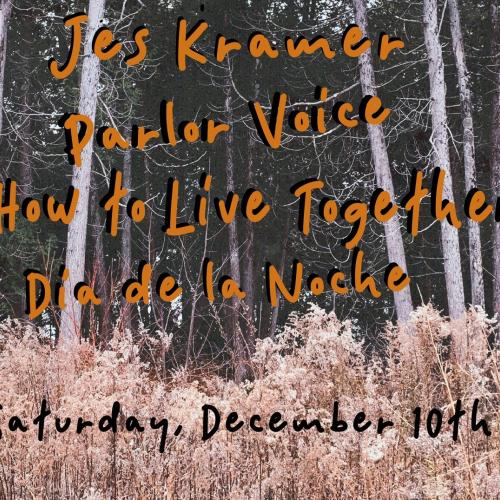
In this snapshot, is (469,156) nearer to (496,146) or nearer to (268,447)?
(496,146)

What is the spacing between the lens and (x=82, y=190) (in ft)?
41.8

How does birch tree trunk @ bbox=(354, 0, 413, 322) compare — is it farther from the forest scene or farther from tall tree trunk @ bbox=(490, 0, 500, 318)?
tall tree trunk @ bbox=(490, 0, 500, 318)

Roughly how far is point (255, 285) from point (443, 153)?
14722mm

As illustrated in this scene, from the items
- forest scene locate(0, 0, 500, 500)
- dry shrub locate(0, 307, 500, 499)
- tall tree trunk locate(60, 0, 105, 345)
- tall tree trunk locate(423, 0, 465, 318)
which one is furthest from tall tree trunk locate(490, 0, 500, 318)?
dry shrub locate(0, 307, 500, 499)

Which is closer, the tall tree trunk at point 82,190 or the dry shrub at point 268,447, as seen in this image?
the dry shrub at point 268,447

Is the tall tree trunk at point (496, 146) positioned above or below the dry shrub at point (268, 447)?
above

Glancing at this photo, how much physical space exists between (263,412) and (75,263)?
26.8 feet

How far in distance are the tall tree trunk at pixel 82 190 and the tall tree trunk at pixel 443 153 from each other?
5778 millimetres

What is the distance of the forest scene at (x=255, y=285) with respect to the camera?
472 centimetres

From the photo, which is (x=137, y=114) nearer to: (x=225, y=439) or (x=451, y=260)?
(x=451, y=260)

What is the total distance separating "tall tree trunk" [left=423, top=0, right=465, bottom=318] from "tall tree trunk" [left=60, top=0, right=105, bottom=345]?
5778mm

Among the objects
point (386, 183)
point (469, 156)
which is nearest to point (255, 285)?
point (386, 183)

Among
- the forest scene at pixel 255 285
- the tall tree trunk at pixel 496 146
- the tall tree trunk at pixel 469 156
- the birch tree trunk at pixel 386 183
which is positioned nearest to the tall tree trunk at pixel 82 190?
the forest scene at pixel 255 285

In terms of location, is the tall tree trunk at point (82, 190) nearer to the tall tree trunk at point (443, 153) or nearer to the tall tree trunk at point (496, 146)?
the tall tree trunk at point (443, 153)
